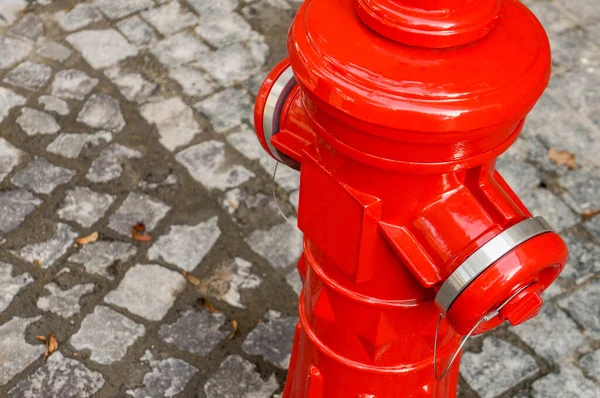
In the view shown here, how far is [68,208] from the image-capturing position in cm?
384

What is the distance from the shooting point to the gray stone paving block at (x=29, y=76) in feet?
14.7

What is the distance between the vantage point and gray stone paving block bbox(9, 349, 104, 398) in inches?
123

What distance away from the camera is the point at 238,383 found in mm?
3186

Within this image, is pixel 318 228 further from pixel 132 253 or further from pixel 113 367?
pixel 132 253

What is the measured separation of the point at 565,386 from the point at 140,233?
212 centimetres

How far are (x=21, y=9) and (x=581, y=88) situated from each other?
12.1 feet

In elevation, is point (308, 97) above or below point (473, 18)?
below

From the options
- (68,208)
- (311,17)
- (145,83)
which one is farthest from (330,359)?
(145,83)

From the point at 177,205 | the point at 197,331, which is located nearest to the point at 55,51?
the point at 177,205

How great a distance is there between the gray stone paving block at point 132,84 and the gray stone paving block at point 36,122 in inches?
18.2

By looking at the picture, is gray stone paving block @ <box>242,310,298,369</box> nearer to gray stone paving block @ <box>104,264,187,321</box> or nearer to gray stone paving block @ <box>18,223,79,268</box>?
gray stone paving block @ <box>104,264,187,321</box>

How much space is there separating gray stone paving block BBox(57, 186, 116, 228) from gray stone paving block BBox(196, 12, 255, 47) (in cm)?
140

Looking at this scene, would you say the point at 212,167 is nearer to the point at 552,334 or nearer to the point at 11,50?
the point at 11,50

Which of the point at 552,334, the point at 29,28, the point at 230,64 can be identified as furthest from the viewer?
the point at 29,28
